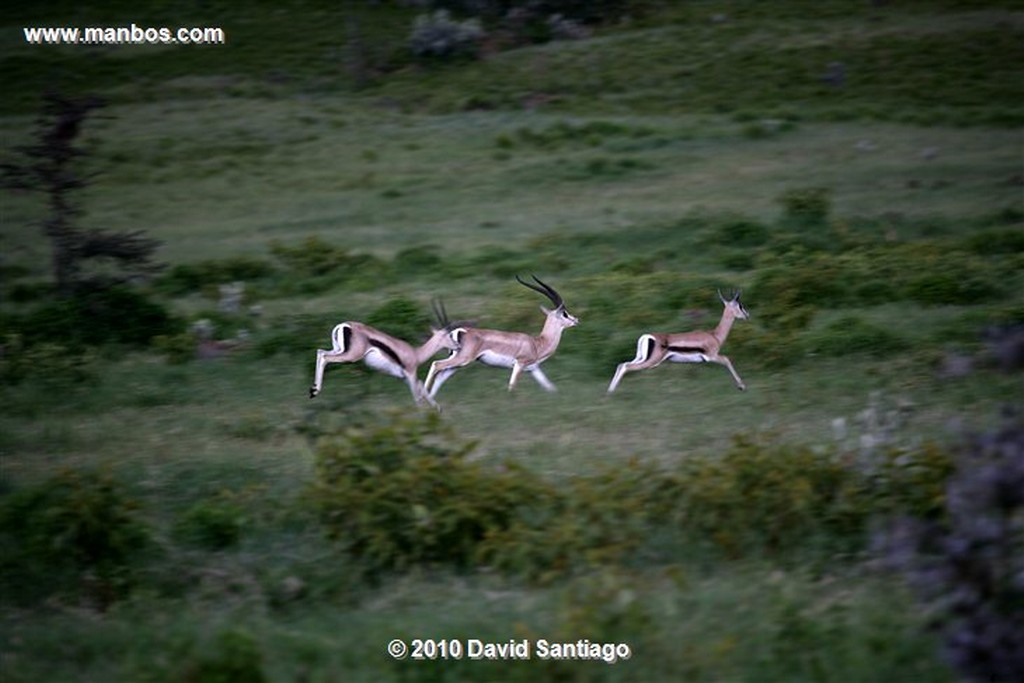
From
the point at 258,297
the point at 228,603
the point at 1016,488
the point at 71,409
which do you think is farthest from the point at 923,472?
the point at 258,297

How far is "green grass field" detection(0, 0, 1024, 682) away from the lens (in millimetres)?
6535

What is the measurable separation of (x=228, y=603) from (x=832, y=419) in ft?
14.8

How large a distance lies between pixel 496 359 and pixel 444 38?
558 inches

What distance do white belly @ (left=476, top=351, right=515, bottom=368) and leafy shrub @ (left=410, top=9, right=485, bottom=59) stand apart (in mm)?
14061

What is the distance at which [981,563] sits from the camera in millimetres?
5406

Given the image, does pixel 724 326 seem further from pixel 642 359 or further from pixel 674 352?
pixel 642 359

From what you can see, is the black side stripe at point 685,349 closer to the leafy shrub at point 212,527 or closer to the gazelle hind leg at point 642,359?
the gazelle hind leg at point 642,359

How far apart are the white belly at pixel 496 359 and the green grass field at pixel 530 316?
11.4 inches

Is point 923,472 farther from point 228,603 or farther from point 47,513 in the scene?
point 47,513

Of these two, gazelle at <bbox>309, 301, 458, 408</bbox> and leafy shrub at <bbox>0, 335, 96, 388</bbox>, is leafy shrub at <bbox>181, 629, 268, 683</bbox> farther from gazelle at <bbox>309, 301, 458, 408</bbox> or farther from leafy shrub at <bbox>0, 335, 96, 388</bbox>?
leafy shrub at <bbox>0, 335, 96, 388</bbox>

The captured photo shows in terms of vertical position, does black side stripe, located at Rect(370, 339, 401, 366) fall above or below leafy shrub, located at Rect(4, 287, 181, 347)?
above

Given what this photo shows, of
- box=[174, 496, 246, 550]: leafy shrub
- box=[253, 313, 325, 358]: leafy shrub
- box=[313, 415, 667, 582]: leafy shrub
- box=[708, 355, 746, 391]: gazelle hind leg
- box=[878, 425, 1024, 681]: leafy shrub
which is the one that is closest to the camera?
box=[878, 425, 1024, 681]: leafy shrub

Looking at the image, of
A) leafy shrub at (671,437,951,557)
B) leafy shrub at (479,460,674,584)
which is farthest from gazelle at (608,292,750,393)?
leafy shrub at (671,437,951,557)

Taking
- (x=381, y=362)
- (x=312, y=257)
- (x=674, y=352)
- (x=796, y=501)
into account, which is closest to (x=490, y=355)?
(x=381, y=362)
